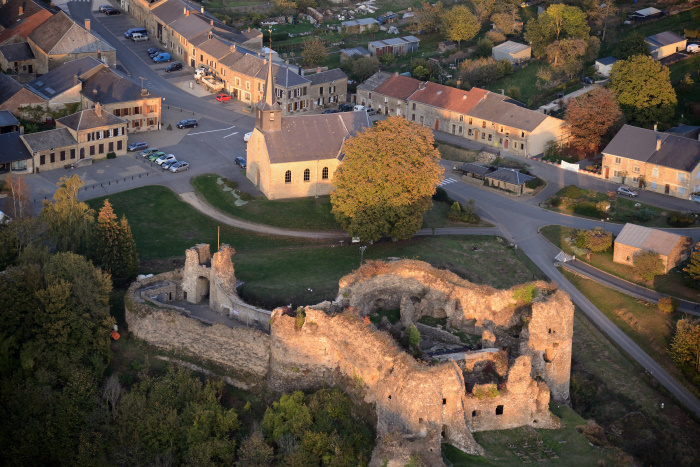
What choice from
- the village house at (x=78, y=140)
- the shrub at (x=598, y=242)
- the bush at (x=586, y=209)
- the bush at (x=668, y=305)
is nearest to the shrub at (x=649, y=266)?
the shrub at (x=598, y=242)

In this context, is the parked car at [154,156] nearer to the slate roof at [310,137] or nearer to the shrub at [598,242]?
the slate roof at [310,137]

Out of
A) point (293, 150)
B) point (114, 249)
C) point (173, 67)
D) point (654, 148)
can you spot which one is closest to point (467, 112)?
point (654, 148)

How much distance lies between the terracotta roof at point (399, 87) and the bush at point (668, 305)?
1922 inches

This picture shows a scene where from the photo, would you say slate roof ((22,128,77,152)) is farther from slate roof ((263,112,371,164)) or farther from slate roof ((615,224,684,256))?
slate roof ((615,224,684,256))

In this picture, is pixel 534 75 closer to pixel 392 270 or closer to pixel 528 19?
pixel 528 19

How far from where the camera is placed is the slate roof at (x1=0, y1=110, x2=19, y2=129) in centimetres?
10994

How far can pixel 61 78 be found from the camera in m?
119

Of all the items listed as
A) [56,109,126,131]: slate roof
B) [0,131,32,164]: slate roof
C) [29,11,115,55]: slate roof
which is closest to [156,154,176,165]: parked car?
[56,109,126,131]: slate roof

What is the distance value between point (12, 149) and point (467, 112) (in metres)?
49.4

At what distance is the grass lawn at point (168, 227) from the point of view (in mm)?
92500

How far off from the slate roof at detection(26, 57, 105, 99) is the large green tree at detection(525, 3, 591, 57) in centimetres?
5390

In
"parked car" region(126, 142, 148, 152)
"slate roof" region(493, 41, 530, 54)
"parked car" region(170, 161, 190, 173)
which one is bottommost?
"parked car" region(126, 142, 148, 152)

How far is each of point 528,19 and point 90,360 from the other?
92551mm

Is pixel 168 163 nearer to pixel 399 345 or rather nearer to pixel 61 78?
pixel 61 78
